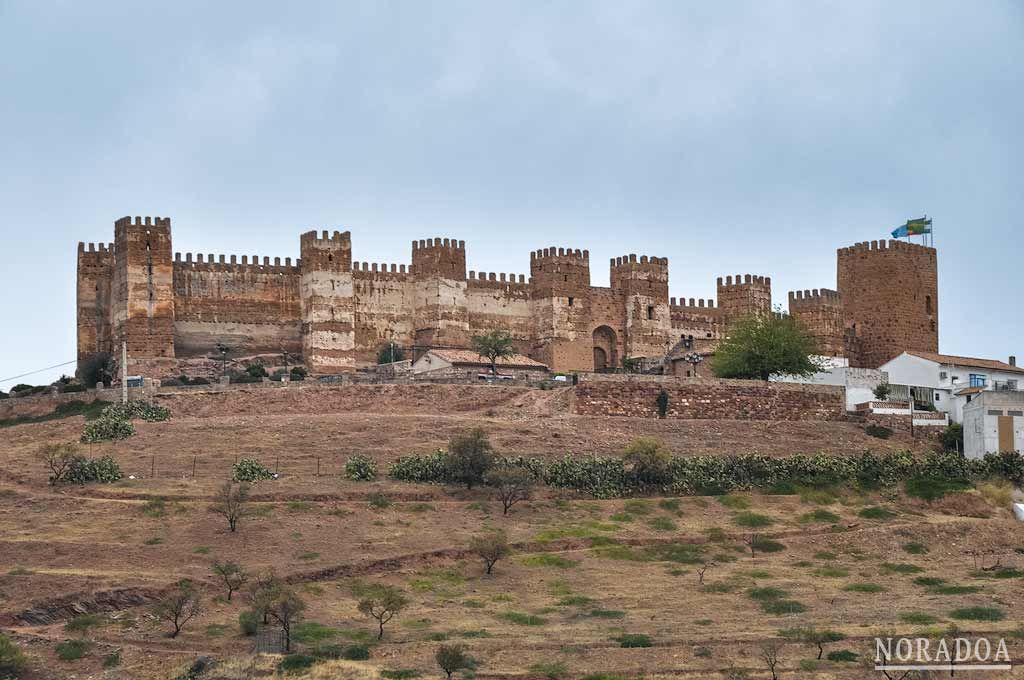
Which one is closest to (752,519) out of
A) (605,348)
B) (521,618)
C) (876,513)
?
(876,513)

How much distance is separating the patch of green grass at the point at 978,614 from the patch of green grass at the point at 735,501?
37.7 feet

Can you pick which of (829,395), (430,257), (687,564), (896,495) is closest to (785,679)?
(687,564)

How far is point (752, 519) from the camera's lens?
50.7 metres

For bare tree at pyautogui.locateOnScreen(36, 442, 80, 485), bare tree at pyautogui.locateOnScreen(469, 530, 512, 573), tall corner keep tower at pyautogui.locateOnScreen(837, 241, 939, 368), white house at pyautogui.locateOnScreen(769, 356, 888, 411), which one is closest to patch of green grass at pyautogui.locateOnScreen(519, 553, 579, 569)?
bare tree at pyautogui.locateOnScreen(469, 530, 512, 573)

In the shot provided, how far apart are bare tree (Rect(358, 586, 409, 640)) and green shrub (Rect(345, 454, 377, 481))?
9.49 metres

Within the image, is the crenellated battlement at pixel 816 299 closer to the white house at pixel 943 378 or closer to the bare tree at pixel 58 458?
the white house at pixel 943 378

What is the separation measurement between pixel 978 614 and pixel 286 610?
1576 cm

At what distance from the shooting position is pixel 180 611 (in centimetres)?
3981

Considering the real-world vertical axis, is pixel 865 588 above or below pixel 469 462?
below

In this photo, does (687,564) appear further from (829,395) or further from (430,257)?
(430,257)

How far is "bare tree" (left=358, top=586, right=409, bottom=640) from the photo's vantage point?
3950 centimetres

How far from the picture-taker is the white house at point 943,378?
6400 centimetres

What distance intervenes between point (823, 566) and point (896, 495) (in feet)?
25.8

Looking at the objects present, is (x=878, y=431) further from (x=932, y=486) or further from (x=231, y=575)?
(x=231, y=575)
